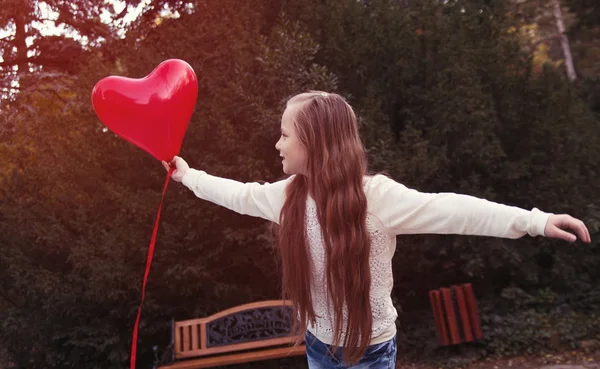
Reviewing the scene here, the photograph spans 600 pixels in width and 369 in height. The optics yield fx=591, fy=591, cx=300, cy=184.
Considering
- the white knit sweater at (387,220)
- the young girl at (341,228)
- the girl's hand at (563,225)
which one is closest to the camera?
the girl's hand at (563,225)

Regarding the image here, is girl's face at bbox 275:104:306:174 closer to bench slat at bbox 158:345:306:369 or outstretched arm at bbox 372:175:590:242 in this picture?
outstretched arm at bbox 372:175:590:242

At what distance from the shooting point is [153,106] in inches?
110

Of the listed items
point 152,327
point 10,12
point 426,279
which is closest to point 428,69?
point 426,279

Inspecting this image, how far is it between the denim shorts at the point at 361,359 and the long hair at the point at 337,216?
48 mm

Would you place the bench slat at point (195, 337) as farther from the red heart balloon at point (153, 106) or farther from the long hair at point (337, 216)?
the long hair at point (337, 216)

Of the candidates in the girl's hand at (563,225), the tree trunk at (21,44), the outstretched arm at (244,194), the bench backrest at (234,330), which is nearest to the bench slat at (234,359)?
the bench backrest at (234,330)

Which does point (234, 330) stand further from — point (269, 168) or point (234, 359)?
point (269, 168)

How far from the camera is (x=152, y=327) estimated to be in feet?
18.7

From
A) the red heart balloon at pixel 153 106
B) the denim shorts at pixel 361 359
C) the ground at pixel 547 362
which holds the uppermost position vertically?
the red heart balloon at pixel 153 106

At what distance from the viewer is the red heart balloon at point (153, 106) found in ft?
9.09

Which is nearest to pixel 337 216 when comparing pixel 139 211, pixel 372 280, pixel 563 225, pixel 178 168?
pixel 372 280

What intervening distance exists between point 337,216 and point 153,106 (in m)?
1.33

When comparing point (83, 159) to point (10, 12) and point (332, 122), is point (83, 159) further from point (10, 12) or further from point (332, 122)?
point (332, 122)

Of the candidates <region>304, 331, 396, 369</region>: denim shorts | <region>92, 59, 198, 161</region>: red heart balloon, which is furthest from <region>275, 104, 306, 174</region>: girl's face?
<region>92, 59, 198, 161</region>: red heart balloon
